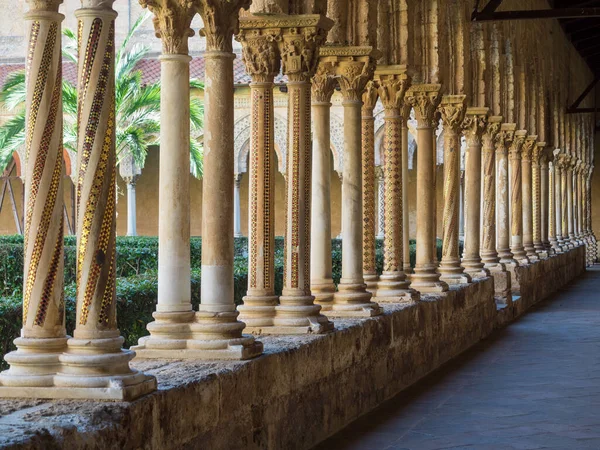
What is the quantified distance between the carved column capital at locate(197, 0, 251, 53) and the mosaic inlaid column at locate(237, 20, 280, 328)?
1.04 meters

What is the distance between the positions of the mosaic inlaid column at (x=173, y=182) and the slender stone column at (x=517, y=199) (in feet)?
42.7

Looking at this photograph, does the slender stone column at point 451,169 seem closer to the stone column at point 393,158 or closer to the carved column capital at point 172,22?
the stone column at point 393,158

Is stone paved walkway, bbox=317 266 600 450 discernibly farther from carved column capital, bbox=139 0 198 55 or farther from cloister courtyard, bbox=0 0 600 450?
carved column capital, bbox=139 0 198 55

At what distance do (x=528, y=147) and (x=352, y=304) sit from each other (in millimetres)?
12653

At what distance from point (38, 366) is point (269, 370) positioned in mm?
1619

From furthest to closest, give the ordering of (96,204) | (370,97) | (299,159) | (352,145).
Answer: (370,97), (352,145), (299,159), (96,204)

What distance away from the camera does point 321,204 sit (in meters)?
8.12

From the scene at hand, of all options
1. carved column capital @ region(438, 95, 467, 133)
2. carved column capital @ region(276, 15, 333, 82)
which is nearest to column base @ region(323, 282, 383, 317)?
carved column capital @ region(276, 15, 333, 82)

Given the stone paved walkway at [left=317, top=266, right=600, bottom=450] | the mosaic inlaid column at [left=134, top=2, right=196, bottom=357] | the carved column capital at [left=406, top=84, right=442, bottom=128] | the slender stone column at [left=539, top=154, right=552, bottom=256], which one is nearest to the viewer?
the mosaic inlaid column at [left=134, top=2, right=196, bottom=357]

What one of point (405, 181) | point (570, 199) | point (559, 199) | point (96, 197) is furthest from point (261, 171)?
point (570, 199)

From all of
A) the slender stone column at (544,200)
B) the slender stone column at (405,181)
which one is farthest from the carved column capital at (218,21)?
the slender stone column at (544,200)

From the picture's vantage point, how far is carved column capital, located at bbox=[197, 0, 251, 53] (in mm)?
6008

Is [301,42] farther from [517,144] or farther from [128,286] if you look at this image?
[517,144]

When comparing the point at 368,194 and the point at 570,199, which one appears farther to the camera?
the point at 570,199
